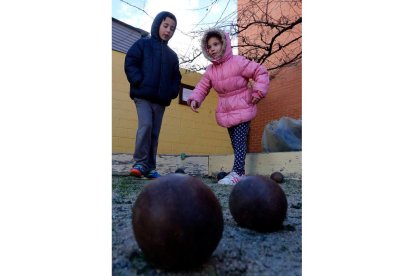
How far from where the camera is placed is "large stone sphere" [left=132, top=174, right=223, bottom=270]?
41.0 inches

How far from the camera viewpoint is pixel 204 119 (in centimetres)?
827

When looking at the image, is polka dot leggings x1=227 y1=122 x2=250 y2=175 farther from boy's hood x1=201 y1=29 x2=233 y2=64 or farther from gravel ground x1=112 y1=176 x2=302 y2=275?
gravel ground x1=112 y1=176 x2=302 y2=275

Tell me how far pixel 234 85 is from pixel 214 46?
1.63ft

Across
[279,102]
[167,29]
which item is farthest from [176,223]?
[279,102]

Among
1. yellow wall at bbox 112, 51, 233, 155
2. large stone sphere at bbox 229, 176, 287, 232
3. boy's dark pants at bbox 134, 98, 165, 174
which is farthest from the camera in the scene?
yellow wall at bbox 112, 51, 233, 155

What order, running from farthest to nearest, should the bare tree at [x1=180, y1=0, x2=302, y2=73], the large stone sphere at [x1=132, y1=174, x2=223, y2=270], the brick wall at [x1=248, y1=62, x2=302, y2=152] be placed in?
the bare tree at [x1=180, y1=0, x2=302, y2=73] < the brick wall at [x1=248, y1=62, x2=302, y2=152] < the large stone sphere at [x1=132, y1=174, x2=223, y2=270]

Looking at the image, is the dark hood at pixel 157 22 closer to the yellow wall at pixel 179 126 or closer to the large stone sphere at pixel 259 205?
the yellow wall at pixel 179 126

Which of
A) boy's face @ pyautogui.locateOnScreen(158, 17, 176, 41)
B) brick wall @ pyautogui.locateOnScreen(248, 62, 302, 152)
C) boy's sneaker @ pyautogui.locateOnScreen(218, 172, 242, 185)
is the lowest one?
boy's sneaker @ pyautogui.locateOnScreen(218, 172, 242, 185)

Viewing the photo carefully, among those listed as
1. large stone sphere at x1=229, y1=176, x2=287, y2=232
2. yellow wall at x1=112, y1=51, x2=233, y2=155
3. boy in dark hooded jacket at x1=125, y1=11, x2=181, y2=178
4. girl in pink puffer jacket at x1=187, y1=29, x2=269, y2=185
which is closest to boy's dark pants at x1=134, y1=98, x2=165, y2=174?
boy in dark hooded jacket at x1=125, y1=11, x2=181, y2=178

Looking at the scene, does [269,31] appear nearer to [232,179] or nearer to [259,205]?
[232,179]

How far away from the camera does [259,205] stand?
5.35 ft
